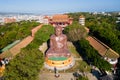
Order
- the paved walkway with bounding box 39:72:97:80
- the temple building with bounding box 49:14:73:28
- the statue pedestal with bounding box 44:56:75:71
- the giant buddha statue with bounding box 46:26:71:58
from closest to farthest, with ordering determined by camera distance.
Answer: the paved walkway with bounding box 39:72:97:80
the statue pedestal with bounding box 44:56:75:71
the giant buddha statue with bounding box 46:26:71:58
the temple building with bounding box 49:14:73:28

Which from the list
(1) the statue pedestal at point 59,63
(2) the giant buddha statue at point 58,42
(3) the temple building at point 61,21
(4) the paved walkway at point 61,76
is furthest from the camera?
(3) the temple building at point 61,21

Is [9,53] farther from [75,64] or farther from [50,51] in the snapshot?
[75,64]

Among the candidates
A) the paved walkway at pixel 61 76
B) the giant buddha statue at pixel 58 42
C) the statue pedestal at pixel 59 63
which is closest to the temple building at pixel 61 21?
the giant buddha statue at pixel 58 42

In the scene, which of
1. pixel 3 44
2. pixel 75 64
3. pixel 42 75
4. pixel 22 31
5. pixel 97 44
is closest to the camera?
pixel 42 75

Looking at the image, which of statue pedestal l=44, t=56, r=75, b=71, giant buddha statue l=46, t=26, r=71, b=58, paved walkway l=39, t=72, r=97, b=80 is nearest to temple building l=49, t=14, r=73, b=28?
giant buddha statue l=46, t=26, r=71, b=58

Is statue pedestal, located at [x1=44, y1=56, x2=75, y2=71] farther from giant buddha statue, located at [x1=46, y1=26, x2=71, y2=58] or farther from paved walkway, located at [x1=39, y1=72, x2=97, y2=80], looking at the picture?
giant buddha statue, located at [x1=46, y1=26, x2=71, y2=58]

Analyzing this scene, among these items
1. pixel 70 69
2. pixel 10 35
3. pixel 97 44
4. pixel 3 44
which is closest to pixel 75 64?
pixel 70 69

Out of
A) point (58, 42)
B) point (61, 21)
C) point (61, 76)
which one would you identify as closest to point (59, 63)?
point (61, 76)

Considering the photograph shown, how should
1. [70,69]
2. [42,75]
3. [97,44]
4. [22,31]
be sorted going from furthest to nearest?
[22,31]
[97,44]
[70,69]
[42,75]

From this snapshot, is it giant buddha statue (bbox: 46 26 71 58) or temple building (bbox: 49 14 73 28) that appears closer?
giant buddha statue (bbox: 46 26 71 58)

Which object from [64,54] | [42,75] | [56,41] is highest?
[56,41]

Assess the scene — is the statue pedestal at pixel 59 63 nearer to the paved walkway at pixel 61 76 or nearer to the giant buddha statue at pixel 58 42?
the paved walkway at pixel 61 76
